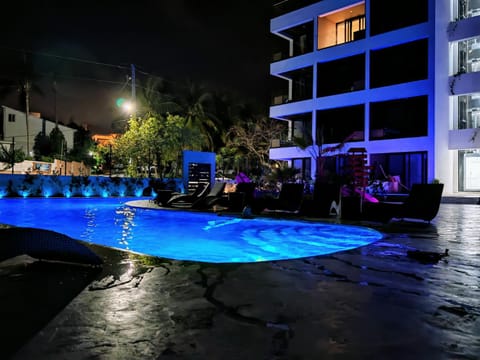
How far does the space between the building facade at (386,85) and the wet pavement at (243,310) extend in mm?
15425

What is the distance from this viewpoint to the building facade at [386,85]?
22672 millimetres

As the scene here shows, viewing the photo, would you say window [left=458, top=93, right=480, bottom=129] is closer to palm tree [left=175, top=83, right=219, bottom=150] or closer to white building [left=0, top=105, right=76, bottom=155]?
palm tree [left=175, top=83, right=219, bottom=150]

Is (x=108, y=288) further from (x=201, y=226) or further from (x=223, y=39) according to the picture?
(x=223, y=39)

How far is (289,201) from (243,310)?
9317mm

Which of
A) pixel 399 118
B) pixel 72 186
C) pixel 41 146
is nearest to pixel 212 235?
pixel 72 186

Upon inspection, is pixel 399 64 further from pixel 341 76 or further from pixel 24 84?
pixel 24 84

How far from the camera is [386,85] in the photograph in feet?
87.6

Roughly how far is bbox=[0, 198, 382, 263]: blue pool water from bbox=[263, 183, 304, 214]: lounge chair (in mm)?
1175

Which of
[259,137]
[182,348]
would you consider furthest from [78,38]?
[182,348]

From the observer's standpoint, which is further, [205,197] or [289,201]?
[205,197]

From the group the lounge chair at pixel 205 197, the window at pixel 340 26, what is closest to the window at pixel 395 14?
the window at pixel 340 26

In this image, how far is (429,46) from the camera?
24297 mm

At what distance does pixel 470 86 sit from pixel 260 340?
23.5 metres

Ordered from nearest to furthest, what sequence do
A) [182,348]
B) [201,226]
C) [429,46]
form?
[182,348] < [201,226] < [429,46]
